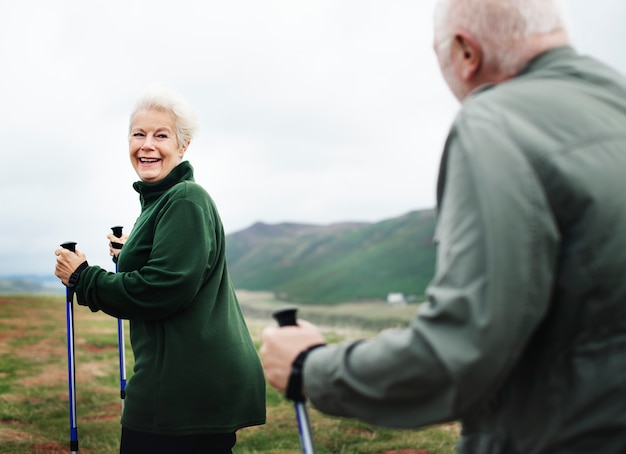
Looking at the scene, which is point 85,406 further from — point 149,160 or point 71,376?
point 149,160

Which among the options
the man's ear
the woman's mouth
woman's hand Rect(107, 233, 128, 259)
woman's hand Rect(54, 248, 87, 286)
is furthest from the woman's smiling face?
the man's ear

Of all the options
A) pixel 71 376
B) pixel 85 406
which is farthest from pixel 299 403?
pixel 85 406

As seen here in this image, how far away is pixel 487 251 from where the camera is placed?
3.53ft

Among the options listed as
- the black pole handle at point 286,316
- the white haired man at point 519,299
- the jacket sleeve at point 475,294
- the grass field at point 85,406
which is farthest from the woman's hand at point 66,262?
the jacket sleeve at point 475,294

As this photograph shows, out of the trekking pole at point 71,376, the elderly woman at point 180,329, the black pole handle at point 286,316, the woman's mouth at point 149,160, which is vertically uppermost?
the woman's mouth at point 149,160

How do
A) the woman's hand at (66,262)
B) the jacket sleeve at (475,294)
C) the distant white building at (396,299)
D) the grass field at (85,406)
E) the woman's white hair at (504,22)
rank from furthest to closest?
the distant white building at (396,299) → the grass field at (85,406) → the woman's hand at (66,262) → the woman's white hair at (504,22) → the jacket sleeve at (475,294)

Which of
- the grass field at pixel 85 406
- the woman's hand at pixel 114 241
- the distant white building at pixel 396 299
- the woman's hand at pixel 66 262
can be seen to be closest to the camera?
the woman's hand at pixel 66 262

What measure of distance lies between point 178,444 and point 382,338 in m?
1.54

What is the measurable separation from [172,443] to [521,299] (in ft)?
5.74

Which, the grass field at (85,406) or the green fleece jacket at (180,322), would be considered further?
the grass field at (85,406)

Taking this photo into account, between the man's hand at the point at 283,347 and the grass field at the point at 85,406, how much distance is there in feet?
2.54

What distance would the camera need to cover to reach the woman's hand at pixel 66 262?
107 inches

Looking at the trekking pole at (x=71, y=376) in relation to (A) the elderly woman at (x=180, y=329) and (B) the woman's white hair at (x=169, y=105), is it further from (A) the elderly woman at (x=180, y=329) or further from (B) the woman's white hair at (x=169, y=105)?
(B) the woman's white hair at (x=169, y=105)

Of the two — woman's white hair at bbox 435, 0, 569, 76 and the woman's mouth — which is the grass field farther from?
woman's white hair at bbox 435, 0, 569, 76
